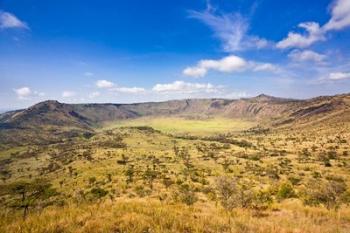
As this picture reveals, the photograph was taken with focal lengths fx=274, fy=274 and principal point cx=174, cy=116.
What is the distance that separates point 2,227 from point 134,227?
4024 mm

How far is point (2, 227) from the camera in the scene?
838 cm

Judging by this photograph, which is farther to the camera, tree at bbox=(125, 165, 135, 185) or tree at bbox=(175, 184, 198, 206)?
tree at bbox=(125, 165, 135, 185)

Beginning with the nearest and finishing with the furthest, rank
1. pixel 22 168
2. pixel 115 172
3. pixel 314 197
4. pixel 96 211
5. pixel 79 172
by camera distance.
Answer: pixel 96 211 < pixel 314 197 < pixel 115 172 < pixel 79 172 < pixel 22 168

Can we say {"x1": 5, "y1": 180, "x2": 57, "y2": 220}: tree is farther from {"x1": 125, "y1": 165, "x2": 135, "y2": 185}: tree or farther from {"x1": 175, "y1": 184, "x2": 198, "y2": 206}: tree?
{"x1": 125, "y1": 165, "x2": 135, "y2": 185}: tree

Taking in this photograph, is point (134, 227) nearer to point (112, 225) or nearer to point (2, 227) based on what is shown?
point (112, 225)

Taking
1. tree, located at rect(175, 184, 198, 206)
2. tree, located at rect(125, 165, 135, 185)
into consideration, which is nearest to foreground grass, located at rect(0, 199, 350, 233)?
tree, located at rect(175, 184, 198, 206)

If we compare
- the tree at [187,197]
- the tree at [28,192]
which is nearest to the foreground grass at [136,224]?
the tree at [28,192]

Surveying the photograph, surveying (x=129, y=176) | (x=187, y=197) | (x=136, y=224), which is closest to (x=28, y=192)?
(x=187, y=197)

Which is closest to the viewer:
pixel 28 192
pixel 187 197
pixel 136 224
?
pixel 136 224

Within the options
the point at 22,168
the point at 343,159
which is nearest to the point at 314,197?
the point at 343,159

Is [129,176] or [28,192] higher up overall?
[28,192]

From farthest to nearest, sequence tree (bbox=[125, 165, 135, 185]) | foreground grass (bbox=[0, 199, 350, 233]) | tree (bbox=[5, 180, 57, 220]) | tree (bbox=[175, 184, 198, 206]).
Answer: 1. tree (bbox=[125, 165, 135, 185])
2. tree (bbox=[175, 184, 198, 206])
3. tree (bbox=[5, 180, 57, 220])
4. foreground grass (bbox=[0, 199, 350, 233])

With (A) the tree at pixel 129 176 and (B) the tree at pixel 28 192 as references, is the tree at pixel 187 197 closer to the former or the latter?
(B) the tree at pixel 28 192

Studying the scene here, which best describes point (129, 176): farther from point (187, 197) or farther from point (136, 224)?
point (136, 224)
